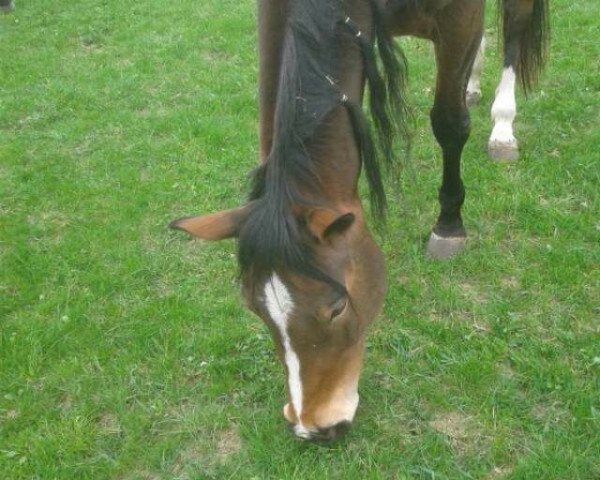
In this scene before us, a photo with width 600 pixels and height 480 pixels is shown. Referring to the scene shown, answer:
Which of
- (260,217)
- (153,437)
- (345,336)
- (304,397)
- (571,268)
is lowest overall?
(153,437)

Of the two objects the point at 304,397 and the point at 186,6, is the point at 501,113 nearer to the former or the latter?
the point at 304,397

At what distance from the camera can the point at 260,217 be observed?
6.90 ft

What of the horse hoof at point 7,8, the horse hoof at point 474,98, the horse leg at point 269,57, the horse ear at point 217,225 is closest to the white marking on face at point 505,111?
the horse hoof at point 474,98

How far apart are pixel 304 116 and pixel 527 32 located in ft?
9.85

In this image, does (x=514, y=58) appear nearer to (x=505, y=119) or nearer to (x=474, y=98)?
(x=505, y=119)

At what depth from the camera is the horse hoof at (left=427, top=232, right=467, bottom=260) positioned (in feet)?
12.3

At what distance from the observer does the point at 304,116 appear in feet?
7.39

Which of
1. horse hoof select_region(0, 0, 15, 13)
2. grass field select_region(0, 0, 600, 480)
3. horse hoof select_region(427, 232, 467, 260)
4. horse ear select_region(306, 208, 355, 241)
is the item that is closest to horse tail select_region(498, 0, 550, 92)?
grass field select_region(0, 0, 600, 480)

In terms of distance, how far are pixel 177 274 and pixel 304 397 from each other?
75.8 inches

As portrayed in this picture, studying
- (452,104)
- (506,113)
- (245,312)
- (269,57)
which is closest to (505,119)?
(506,113)

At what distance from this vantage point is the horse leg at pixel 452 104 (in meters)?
3.23

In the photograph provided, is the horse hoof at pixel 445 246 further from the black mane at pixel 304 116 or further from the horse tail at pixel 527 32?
the horse tail at pixel 527 32

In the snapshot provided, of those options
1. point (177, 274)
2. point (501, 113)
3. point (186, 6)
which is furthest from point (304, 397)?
point (186, 6)

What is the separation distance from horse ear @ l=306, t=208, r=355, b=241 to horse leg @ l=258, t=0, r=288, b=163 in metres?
0.47
